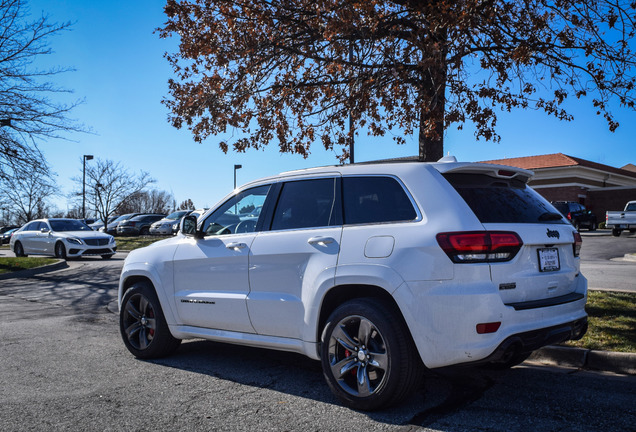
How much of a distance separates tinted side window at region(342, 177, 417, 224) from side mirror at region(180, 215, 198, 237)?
1.76m

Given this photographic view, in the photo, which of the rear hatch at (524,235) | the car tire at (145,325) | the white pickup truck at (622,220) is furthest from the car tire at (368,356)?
the white pickup truck at (622,220)

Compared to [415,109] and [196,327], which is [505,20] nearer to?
[415,109]

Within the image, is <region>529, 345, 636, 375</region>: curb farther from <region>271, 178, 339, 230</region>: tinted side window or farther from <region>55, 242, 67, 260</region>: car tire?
<region>55, 242, 67, 260</region>: car tire

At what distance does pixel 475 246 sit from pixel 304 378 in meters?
2.11

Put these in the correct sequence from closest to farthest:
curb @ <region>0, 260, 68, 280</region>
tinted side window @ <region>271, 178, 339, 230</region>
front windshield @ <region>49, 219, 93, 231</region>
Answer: tinted side window @ <region>271, 178, 339, 230</region>, curb @ <region>0, 260, 68, 280</region>, front windshield @ <region>49, 219, 93, 231</region>

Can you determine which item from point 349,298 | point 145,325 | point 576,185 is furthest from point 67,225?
point 576,185

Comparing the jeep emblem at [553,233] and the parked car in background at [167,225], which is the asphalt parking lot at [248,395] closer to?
the jeep emblem at [553,233]

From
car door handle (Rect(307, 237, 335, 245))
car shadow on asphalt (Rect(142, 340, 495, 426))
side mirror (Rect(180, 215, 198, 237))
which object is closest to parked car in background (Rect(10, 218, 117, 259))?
car shadow on asphalt (Rect(142, 340, 495, 426))

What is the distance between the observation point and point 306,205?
472 cm

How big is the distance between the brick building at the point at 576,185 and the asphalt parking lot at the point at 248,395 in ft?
142

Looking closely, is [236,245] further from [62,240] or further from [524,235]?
[62,240]

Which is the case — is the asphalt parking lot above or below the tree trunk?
below

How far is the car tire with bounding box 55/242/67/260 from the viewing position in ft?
64.8

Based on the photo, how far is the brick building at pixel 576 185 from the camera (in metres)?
45.6
